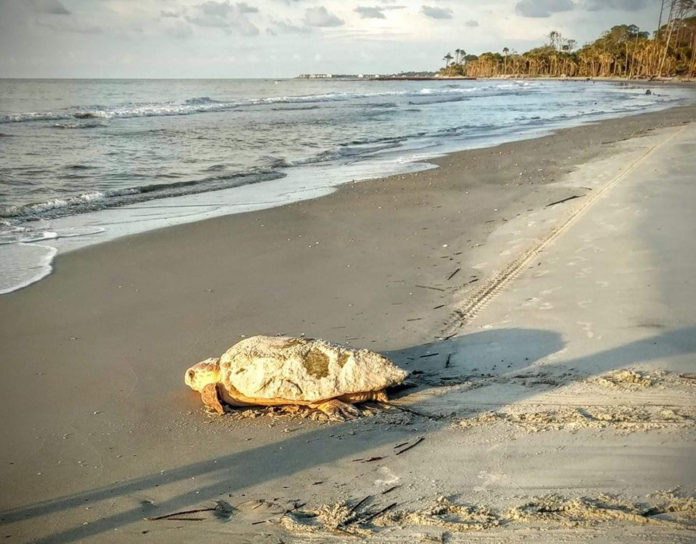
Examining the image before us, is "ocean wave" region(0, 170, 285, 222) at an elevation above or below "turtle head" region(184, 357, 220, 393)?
below

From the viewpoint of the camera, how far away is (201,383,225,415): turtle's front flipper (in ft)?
14.3

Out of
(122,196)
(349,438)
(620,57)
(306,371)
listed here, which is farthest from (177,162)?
(620,57)

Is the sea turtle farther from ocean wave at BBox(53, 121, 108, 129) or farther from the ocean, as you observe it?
ocean wave at BBox(53, 121, 108, 129)

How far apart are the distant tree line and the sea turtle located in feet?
342

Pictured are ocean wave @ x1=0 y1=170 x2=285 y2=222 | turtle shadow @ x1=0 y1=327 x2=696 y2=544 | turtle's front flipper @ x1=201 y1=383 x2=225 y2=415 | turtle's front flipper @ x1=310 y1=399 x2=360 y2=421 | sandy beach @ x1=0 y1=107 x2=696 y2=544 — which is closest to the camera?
sandy beach @ x1=0 y1=107 x2=696 y2=544

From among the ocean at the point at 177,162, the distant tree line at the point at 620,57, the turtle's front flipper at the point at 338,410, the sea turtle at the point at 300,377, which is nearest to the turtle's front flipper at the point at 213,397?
the sea turtle at the point at 300,377

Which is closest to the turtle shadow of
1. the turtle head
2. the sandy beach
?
the sandy beach

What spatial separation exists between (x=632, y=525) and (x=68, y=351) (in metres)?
4.54

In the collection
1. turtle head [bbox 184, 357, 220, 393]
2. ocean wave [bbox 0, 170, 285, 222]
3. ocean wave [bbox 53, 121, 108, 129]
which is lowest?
ocean wave [bbox 0, 170, 285, 222]

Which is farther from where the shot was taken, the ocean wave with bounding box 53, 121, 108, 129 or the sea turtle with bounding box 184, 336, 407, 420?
the ocean wave with bounding box 53, 121, 108, 129

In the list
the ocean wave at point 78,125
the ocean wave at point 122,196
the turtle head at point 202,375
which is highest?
the ocean wave at point 78,125

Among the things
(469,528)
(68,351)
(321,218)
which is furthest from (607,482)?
(321,218)

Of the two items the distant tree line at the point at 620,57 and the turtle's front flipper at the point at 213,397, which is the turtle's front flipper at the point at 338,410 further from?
the distant tree line at the point at 620,57

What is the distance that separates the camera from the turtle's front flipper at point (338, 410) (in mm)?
4207
